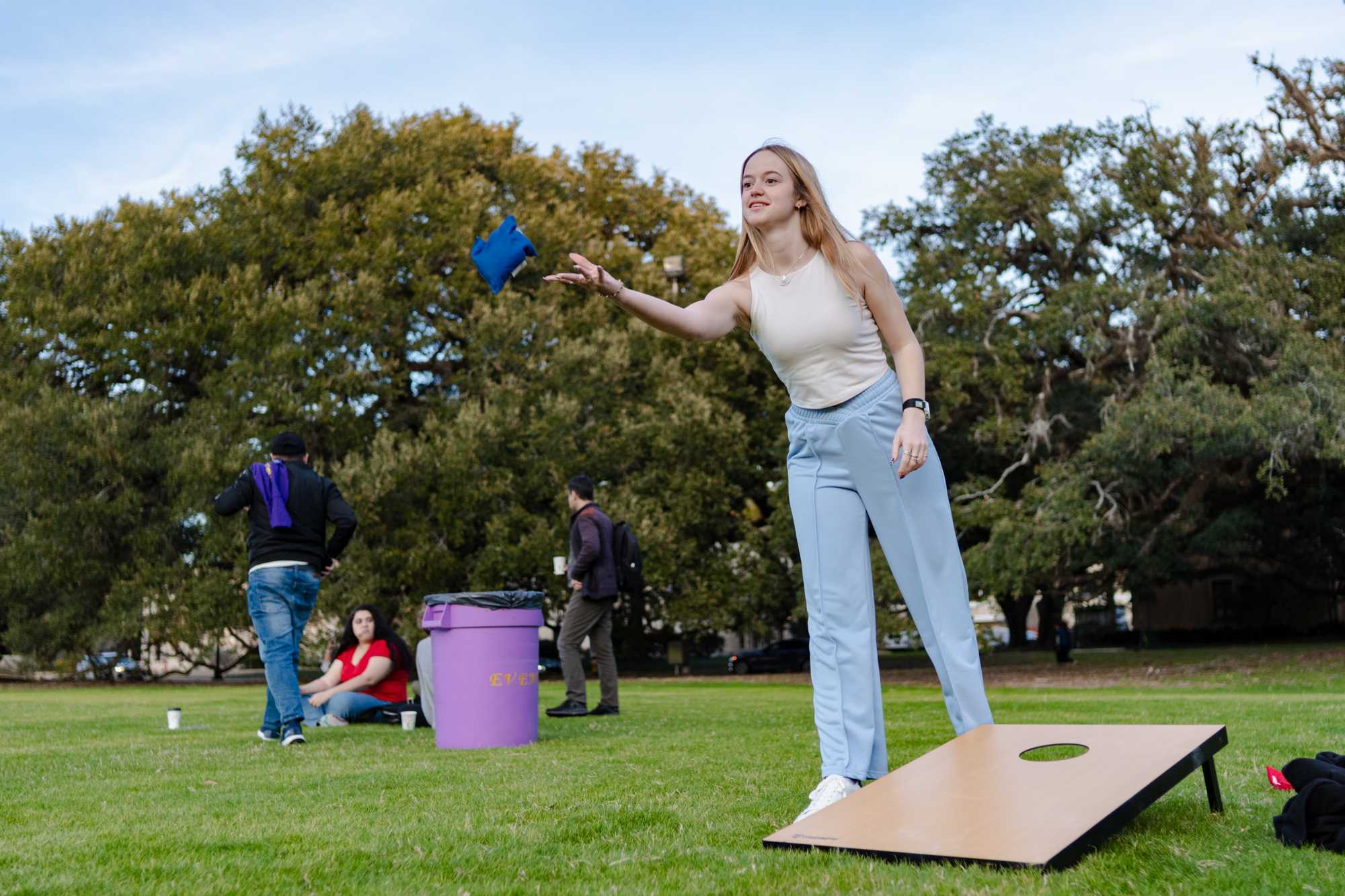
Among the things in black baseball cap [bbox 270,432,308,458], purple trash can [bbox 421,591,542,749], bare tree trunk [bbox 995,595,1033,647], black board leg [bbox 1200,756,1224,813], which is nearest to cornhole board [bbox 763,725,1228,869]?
black board leg [bbox 1200,756,1224,813]

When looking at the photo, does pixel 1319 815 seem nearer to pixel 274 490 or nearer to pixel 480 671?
pixel 480 671

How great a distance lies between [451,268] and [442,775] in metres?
22.2

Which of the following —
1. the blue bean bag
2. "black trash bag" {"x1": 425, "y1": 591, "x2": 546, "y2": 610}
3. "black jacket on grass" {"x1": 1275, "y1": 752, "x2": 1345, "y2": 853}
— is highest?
the blue bean bag

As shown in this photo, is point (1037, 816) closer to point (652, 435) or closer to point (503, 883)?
point (503, 883)

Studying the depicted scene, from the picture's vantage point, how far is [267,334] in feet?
77.8

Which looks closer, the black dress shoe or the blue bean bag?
the blue bean bag

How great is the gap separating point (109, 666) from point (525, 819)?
2545cm

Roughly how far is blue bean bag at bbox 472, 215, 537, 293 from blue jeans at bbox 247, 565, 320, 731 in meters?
3.79

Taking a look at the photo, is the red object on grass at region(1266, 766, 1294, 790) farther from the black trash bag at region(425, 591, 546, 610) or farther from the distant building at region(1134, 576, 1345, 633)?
the distant building at region(1134, 576, 1345, 633)

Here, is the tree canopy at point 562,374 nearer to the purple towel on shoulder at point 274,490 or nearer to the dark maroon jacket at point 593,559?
the dark maroon jacket at point 593,559

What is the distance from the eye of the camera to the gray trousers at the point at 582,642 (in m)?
10.2

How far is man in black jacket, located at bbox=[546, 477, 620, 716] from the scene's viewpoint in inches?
401

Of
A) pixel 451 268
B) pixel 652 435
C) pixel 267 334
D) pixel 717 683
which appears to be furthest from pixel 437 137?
pixel 717 683

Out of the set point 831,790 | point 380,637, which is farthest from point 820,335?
point 380,637
